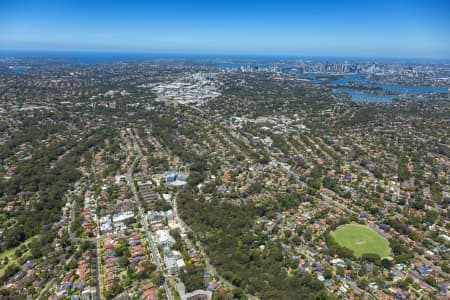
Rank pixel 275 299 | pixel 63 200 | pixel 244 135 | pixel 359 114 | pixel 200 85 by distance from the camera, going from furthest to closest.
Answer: pixel 200 85, pixel 359 114, pixel 244 135, pixel 63 200, pixel 275 299

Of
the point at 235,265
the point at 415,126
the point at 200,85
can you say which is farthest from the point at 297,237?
the point at 200,85

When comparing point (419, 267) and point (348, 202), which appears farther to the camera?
point (348, 202)

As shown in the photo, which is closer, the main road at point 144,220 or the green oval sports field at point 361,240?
the main road at point 144,220

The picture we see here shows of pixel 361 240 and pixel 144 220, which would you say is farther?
pixel 144 220

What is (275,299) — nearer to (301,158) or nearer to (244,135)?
(301,158)

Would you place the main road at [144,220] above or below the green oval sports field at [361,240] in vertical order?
above

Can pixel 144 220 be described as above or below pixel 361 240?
above

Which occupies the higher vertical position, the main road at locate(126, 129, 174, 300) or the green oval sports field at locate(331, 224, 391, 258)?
the main road at locate(126, 129, 174, 300)

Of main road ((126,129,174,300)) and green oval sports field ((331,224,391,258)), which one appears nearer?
main road ((126,129,174,300))
